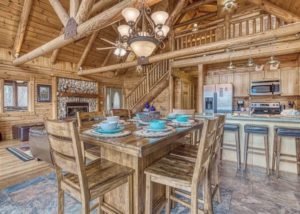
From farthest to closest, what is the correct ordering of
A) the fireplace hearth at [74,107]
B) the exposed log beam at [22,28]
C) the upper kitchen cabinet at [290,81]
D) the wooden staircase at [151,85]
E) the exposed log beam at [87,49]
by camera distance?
the fireplace hearth at [74,107], the wooden staircase at [151,85], the exposed log beam at [87,49], the upper kitchen cabinet at [290,81], the exposed log beam at [22,28]

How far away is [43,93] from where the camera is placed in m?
6.49

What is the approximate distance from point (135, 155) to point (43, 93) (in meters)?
6.76

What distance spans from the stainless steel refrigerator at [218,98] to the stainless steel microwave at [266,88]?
28.0 inches

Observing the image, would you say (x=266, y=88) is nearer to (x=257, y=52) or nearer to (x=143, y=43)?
(x=257, y=52)

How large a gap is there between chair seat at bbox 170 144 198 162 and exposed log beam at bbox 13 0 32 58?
566 cm

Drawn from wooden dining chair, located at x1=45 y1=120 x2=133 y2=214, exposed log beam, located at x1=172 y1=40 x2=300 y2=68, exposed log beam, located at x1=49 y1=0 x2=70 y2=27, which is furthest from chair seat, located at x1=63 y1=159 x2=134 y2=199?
exposed log beam, located at x1=172 y1=40 x2=300 y2=68

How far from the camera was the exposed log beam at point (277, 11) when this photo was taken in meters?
3.87

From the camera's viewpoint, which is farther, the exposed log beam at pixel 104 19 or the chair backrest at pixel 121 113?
the chair backrest at pixel 121 113

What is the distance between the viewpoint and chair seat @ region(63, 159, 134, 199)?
1.26 m

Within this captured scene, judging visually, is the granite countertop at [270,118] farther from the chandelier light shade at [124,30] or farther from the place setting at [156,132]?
the chandelier light shade at [124,30]

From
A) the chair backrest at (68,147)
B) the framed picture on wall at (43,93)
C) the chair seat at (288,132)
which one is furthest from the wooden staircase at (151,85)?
the chair backrest at (68,147)

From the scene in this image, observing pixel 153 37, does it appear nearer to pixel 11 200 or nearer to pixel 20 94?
pixel 11 200

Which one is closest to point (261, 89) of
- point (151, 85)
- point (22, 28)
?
point (151, 85)

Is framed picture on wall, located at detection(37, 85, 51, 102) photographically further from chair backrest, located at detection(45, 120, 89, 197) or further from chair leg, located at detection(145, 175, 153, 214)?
chair leg, located at detection(145, 175, 153, 214)
